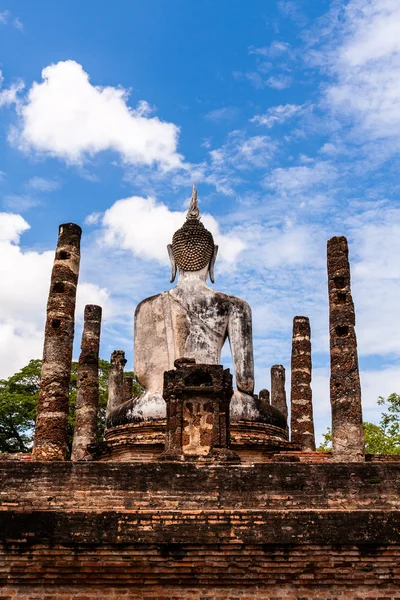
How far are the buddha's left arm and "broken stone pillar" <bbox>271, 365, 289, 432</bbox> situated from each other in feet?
30.5

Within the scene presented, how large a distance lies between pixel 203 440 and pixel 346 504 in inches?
98.3

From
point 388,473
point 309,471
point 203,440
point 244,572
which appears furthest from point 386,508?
point 203,440

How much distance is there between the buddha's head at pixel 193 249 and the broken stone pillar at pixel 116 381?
192 inches

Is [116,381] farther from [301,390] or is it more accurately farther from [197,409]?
[197,409]

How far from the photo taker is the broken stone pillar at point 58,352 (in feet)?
40.0

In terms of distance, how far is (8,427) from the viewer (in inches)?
1123

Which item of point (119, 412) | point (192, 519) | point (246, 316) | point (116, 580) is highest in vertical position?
point (246, 316)

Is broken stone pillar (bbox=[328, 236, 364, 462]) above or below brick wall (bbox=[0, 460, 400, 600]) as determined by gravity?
above

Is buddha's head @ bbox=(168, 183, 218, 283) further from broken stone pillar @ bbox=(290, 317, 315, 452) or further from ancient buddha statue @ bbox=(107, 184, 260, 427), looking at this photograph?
broken stone pillar @ bbox=(290, 317, 315, 452)

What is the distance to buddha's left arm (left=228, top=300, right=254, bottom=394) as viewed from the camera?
13.5 m

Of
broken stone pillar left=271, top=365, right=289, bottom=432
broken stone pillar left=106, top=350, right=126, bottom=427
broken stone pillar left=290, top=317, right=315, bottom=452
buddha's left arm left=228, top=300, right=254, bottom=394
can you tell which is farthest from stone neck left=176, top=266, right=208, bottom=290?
broken stone pillar left=271, top=365, right=289, bottom=432

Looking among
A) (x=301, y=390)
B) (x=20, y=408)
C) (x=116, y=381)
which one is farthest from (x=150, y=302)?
(x=20, y=408)

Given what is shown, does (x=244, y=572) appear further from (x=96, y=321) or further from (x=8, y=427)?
(x=8, y=427)

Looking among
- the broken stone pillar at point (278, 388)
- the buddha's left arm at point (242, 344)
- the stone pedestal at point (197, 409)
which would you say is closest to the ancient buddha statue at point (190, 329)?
the buddha's left arm at point (242, 344)
